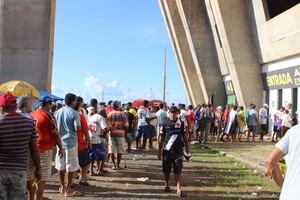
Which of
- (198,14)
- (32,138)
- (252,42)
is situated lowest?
(32,138)

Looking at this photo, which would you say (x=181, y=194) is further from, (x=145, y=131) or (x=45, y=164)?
(x=145, y=131)

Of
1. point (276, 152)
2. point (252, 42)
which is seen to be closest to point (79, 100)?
point (276, 152)

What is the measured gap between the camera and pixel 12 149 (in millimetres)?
4238

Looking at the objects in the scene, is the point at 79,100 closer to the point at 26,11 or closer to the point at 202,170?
the point at 202,170

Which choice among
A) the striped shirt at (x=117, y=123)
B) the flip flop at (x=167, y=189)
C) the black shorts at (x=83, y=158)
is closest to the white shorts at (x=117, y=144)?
the striped shirt at (x=117, y=123)

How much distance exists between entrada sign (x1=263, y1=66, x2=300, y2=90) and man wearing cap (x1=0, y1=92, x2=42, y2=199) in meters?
17.2

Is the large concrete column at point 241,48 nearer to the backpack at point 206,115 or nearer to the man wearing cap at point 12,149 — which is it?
the backpack at point 206,115

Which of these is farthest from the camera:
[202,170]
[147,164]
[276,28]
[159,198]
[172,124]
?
[276,28]

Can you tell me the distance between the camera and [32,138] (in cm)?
449

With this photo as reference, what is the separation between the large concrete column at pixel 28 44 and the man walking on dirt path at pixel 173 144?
11075 mm

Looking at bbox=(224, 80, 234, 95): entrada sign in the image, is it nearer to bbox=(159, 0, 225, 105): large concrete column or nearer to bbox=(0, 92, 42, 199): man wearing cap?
bbox=(159, 0, 225, 105): large concrete column

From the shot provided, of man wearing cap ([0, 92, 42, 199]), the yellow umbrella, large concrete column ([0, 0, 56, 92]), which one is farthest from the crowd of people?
large concrete column ([0, 0, 56, 92])

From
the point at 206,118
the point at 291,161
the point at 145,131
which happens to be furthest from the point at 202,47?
the point at 291,161

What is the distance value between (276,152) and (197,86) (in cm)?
3435
